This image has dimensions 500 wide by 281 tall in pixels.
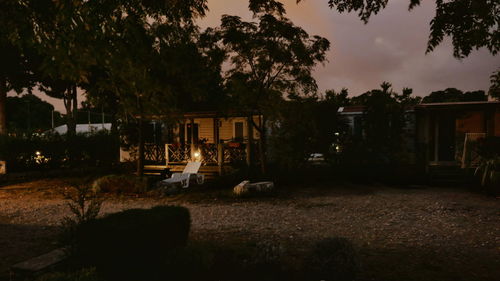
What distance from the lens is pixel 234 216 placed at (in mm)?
9797

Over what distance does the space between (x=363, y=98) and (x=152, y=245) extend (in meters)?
12.9

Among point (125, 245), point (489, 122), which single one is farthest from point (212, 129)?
point (125, 245)

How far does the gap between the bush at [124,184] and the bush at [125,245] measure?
8.87m

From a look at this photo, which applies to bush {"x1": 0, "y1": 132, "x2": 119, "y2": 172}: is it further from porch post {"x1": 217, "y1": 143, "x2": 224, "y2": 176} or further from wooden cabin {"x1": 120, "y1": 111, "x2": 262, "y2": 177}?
porch post {"x1": 217, "y1": 143, "x2": 224, "y2": 176}

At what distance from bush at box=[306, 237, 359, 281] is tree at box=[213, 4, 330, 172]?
391 inches

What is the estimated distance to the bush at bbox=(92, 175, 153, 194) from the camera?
13.7 metres

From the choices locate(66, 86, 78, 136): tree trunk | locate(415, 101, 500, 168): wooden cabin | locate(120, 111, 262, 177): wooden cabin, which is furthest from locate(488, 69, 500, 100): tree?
locate(66, 86, 78, 136): tree trunk

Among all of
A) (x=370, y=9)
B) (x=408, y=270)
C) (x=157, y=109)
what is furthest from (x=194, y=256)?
Answer: (x=157, y=109)

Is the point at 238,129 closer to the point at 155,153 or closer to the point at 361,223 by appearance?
the point at 155,153

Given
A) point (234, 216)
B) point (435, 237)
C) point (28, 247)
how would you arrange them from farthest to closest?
point (234, 216)
point (435, 237)
point (28, 247)

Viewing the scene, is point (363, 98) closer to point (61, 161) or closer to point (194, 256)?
point (194, 256)

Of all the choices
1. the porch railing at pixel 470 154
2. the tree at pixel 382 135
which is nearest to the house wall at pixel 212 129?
the tree at pixel 382 135

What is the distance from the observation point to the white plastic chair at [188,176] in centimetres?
1444

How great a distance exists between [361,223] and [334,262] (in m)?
4.24
